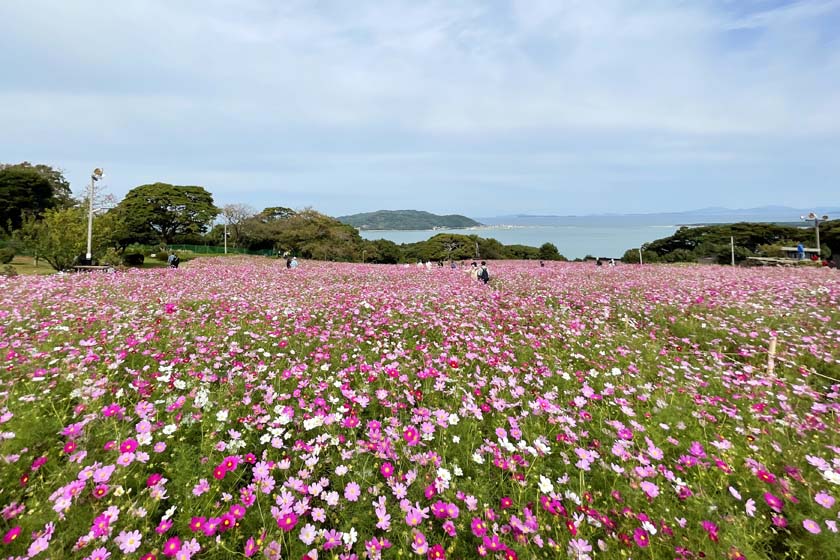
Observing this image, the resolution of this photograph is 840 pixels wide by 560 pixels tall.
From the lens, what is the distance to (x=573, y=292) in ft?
37.0

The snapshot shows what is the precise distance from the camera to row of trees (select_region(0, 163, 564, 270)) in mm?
21516

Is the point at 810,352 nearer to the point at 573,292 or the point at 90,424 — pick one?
the point at 573,292

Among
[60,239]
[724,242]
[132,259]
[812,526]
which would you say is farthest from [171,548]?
[724,242]

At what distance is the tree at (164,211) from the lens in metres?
48.2

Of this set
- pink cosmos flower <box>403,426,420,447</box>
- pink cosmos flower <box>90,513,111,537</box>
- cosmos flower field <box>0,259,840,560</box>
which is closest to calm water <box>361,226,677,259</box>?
cosmos flower field <box>0,259,840,560</box>

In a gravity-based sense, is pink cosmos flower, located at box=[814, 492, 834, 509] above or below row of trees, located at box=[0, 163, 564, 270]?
below

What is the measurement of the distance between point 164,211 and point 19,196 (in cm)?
1396

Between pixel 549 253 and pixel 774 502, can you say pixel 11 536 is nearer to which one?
pixel 774 502

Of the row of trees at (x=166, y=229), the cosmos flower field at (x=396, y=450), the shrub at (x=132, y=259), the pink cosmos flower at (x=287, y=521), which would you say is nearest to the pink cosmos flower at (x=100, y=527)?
the cosmos flower field at (x=396, y=450)

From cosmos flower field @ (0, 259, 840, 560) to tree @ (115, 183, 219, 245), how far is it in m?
54.5

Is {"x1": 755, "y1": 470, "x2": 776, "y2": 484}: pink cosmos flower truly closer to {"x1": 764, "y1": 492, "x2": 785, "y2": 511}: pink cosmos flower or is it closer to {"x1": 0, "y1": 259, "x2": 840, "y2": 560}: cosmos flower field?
{"x1": 0, "y1": 259, "x2": 840, "y2": 560}: cosmos flower field

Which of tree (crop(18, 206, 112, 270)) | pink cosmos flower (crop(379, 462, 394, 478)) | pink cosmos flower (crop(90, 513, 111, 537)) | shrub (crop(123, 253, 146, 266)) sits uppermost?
tree (crop(18, 206, 112, 270))

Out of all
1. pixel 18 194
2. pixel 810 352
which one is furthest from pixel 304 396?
pixel 18 194

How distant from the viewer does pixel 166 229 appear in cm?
5106
